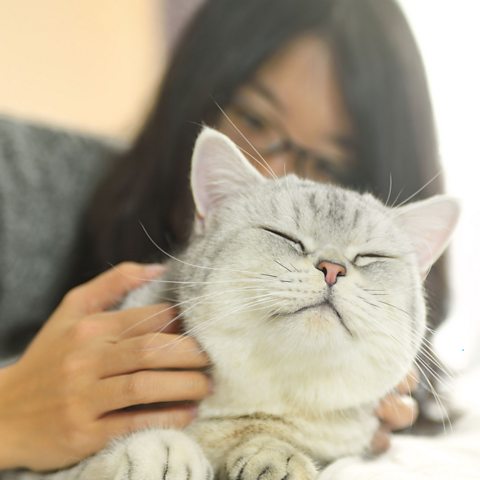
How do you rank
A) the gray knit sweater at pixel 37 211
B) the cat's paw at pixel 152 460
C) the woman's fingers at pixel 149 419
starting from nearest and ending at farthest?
the cat's paw at pixel 152 460 → the woman's fingers at pixel 149 419 → the gray knit sweater at pixel 37 211

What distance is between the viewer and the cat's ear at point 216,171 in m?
0.58

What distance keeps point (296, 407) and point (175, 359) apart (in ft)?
0.42

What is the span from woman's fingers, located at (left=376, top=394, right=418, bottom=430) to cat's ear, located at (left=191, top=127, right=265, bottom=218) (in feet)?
0.93

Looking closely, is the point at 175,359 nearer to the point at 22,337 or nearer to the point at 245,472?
the point at 245,472

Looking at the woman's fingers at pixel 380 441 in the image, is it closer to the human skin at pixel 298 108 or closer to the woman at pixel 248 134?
the woman at pixel 248 134

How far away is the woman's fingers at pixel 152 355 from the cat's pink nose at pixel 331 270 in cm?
15

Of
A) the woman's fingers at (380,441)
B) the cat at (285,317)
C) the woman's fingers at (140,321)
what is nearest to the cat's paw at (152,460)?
the cat at (285,317)

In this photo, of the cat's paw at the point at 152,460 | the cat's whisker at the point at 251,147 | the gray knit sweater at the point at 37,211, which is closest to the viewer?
the cat's paw at the point at 152,460

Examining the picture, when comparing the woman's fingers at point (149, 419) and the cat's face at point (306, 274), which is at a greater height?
the cat's face at point (306, 274)

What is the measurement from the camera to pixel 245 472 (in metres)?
0.47

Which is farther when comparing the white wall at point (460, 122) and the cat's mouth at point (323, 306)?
the white wall at point (460, 122)

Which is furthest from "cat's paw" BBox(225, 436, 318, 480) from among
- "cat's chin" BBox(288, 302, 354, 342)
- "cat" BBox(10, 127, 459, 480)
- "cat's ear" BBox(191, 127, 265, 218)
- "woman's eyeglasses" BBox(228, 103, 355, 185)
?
"woman's eyeglasses" BBox(228, 103, 355, 185)

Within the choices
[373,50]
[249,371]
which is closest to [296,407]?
[249,371]

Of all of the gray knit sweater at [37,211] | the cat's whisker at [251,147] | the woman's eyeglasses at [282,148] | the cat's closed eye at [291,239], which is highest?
the woman's eyeglasses at [282,148]
